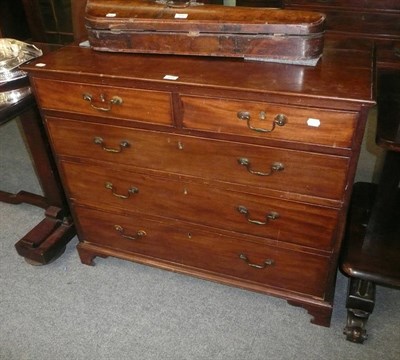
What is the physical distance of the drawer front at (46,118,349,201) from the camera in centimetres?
116

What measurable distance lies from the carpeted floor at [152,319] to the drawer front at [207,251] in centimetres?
15

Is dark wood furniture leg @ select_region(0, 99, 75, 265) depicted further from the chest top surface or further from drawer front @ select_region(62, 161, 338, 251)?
the chest top surface

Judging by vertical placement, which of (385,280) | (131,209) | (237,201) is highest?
(237,201)

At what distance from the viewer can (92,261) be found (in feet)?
6.05

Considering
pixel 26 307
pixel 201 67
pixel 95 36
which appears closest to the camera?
pixel 201 67

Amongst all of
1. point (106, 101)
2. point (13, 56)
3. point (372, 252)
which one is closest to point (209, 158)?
point (106, 101)

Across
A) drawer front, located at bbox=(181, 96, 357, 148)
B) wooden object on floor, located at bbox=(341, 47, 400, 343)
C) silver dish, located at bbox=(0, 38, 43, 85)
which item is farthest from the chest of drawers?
silver dish, located at bbox=(0, 38, 43, 85)

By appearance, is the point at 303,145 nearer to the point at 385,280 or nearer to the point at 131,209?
the point at 385,280

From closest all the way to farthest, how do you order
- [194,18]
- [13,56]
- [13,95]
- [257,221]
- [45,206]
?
1. [194,18]
2. [257,221]
3. [13,95]
4. [13,56]
5. [45,206]

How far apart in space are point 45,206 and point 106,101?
106 centimetres

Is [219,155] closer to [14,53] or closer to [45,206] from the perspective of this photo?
[14,53]

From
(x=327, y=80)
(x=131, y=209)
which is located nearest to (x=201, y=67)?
(x=327, y=80)

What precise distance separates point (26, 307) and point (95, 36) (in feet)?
3.82

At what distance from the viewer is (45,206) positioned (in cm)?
210
